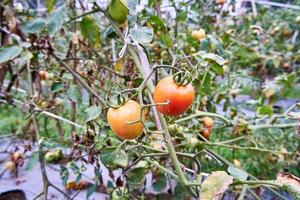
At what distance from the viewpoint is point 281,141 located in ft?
6.20

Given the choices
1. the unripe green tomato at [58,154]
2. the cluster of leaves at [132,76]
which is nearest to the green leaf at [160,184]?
the cluster of leaves at [132,76]

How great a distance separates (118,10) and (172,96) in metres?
0.25

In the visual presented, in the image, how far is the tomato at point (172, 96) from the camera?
21.8 inches

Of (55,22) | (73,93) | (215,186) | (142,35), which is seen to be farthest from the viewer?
(73,93)

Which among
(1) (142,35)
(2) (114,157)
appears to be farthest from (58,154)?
(1) (142,35)

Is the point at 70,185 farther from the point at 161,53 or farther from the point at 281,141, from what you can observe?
the point at 281,141

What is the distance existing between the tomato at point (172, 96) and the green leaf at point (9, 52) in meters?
0.45

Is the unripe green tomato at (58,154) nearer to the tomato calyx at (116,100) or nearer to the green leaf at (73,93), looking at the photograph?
the green leaf at (73,93)

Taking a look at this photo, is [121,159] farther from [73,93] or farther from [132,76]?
[73,93]

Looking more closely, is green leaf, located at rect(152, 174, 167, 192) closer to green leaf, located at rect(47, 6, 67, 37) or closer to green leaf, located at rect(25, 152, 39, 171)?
green leaf, located at rect(25, 152, 39, 171)

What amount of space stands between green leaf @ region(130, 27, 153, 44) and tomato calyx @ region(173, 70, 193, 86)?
13 cm

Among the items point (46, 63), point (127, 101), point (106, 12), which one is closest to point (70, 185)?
point (46, 63)

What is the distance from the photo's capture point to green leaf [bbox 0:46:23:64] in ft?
2.89

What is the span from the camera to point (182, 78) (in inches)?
22.5
